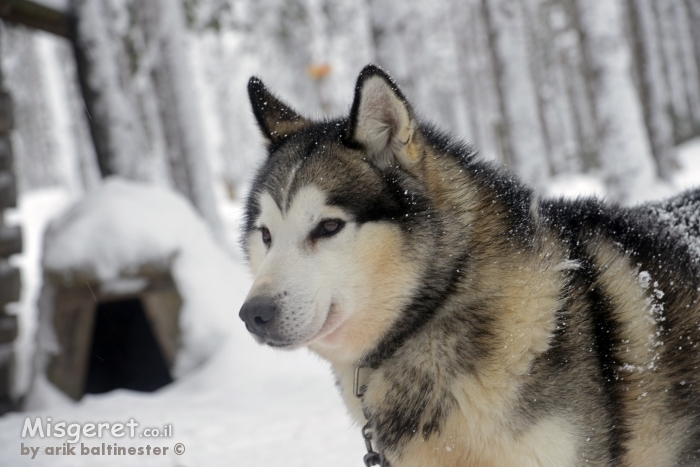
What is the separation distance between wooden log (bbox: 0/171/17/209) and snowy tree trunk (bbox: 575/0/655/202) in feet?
23.3

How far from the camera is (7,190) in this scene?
6.57m

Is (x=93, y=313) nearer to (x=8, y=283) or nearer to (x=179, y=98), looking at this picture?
(x=8, y=283)

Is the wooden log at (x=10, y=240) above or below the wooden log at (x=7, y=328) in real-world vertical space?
above

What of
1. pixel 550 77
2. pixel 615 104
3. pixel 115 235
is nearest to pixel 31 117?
pixel 550 77

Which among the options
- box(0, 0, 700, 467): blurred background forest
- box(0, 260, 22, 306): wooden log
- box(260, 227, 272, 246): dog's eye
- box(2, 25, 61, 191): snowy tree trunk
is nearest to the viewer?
box(260, 227, 272, 246): dog's eye

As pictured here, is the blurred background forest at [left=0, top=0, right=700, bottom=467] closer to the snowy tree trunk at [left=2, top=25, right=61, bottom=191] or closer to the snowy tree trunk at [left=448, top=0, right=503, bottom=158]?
the snowy tree trunk at [left=448, top=0, right=503, bottom=158]

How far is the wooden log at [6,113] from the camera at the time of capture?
6332mm

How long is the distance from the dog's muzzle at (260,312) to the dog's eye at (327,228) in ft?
1.01

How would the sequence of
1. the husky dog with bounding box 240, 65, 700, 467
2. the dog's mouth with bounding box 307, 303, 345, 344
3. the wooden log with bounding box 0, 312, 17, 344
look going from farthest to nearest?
the wooden log with bounding box 0, 312, 17, 344 < the dog's mouth with bounding box 307, 303, 345, 344 < the husky dog with bounding box 240, 65, 700, 467

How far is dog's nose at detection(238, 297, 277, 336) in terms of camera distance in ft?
6.25

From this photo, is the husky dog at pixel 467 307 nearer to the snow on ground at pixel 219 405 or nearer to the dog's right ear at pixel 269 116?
the dog's right ear at pixel 269 116

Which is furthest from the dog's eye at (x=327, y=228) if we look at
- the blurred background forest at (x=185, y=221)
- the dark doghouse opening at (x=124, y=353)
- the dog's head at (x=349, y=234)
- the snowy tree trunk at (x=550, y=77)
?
the snowy tree trunk at (x=550, y=77)

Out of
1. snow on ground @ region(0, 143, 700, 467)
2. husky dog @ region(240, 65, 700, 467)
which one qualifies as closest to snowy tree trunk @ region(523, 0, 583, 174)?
snow on ground @ region(0, 143, 700, 467)

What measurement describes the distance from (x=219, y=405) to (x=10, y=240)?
3549 mm
